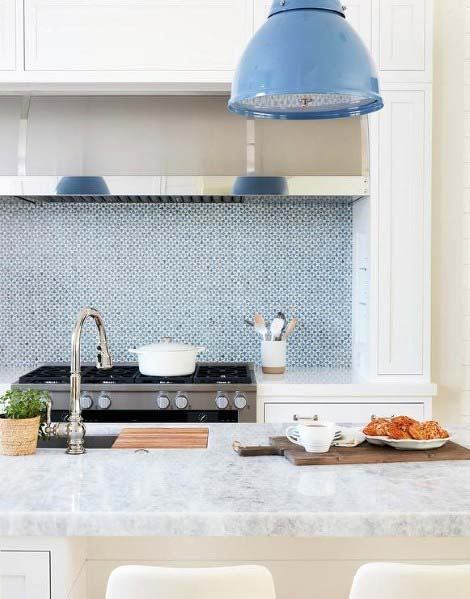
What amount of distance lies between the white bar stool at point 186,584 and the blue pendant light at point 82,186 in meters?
2.80

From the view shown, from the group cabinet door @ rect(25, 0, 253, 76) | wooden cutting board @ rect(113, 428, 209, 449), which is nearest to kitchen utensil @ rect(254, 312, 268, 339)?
cabinet door @ rect(25, 0, 253, 76)

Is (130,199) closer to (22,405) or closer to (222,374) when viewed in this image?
(222,374)

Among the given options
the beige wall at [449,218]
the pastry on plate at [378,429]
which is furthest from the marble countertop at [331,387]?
the pastry on plate at [378,429]

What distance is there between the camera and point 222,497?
1.88 meters

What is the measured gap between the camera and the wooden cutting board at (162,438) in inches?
95.3

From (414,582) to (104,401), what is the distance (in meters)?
2.49

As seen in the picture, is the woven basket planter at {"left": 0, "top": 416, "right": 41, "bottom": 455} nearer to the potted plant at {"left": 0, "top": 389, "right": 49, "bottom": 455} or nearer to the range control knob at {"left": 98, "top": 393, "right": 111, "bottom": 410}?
the potted plant at {"left": 0, "top": 389, "right": 49, "bottom": 455}

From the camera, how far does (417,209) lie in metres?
4.00

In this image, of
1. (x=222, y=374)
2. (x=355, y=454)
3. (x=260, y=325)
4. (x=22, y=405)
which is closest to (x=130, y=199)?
(x=260, y=325)

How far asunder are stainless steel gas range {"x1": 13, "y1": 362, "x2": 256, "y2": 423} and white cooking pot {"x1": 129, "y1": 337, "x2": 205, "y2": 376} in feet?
0.18

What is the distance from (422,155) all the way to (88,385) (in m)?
2.05

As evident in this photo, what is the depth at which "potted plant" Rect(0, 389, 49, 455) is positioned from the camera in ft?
7.50

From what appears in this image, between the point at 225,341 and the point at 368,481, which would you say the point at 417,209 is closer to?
the point at 225,341

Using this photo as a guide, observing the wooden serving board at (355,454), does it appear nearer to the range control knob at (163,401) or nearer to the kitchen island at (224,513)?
the kitchen island at (224,513)
